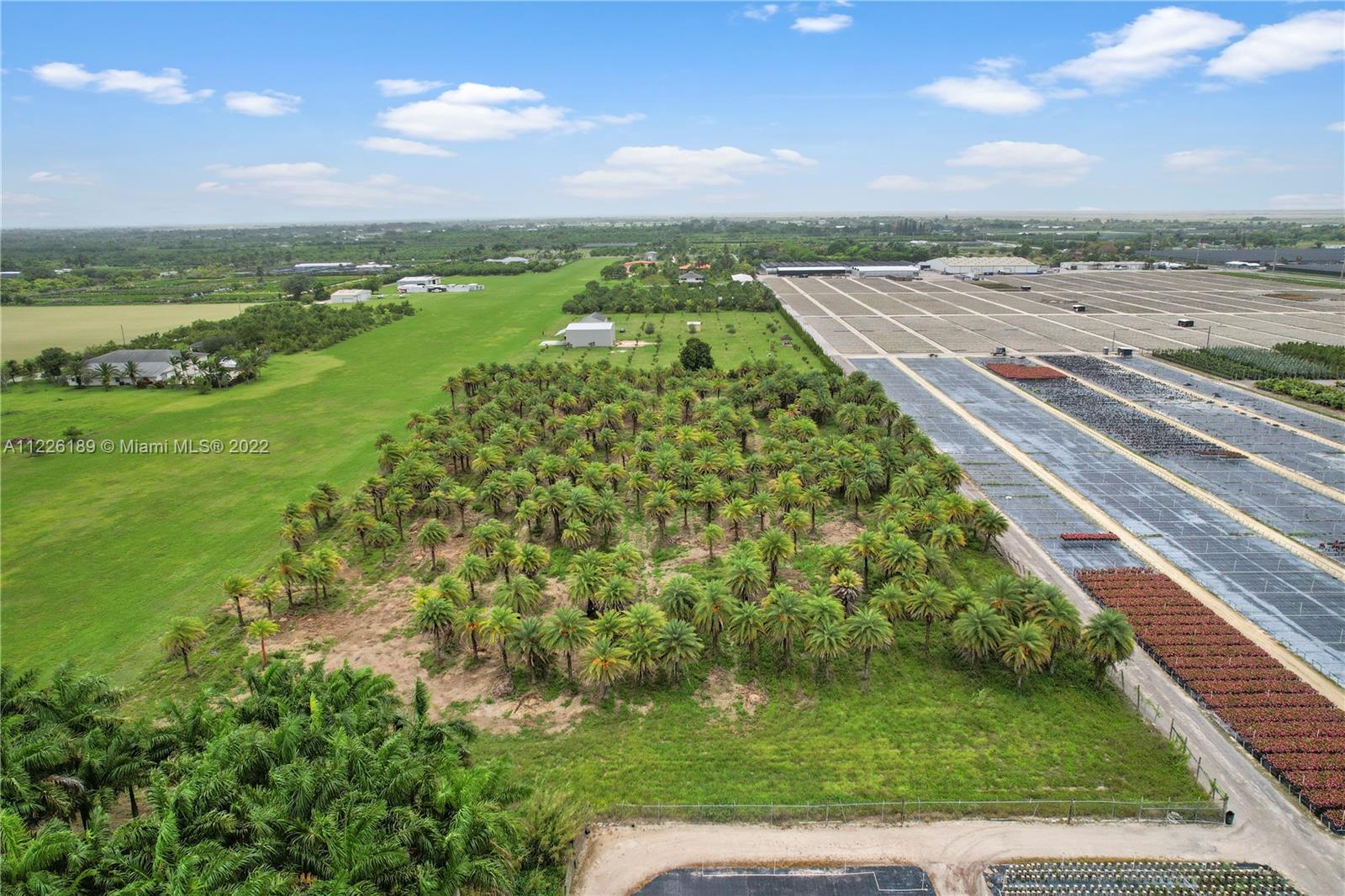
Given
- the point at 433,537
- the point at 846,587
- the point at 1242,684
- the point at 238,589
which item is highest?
the point at 433,537

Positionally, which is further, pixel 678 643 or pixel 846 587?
pixel 846 587

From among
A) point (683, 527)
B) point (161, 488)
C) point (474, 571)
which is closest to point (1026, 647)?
point (683, 527)

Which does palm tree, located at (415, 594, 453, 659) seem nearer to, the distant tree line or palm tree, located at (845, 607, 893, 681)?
palm tree, located at (845, 607, 893, 681)

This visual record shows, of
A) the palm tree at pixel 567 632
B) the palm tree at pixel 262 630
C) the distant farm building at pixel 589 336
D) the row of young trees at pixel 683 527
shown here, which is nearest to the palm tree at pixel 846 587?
the row of young trees at pixel 683 527

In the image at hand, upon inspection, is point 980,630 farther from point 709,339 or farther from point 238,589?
point 709,339

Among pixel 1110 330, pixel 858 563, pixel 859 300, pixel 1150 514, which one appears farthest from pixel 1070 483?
pixel 859 300

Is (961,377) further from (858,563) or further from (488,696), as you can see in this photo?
(488,696)

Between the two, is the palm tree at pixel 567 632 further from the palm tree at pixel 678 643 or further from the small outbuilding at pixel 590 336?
the small outbuilding at pixel 590 336
